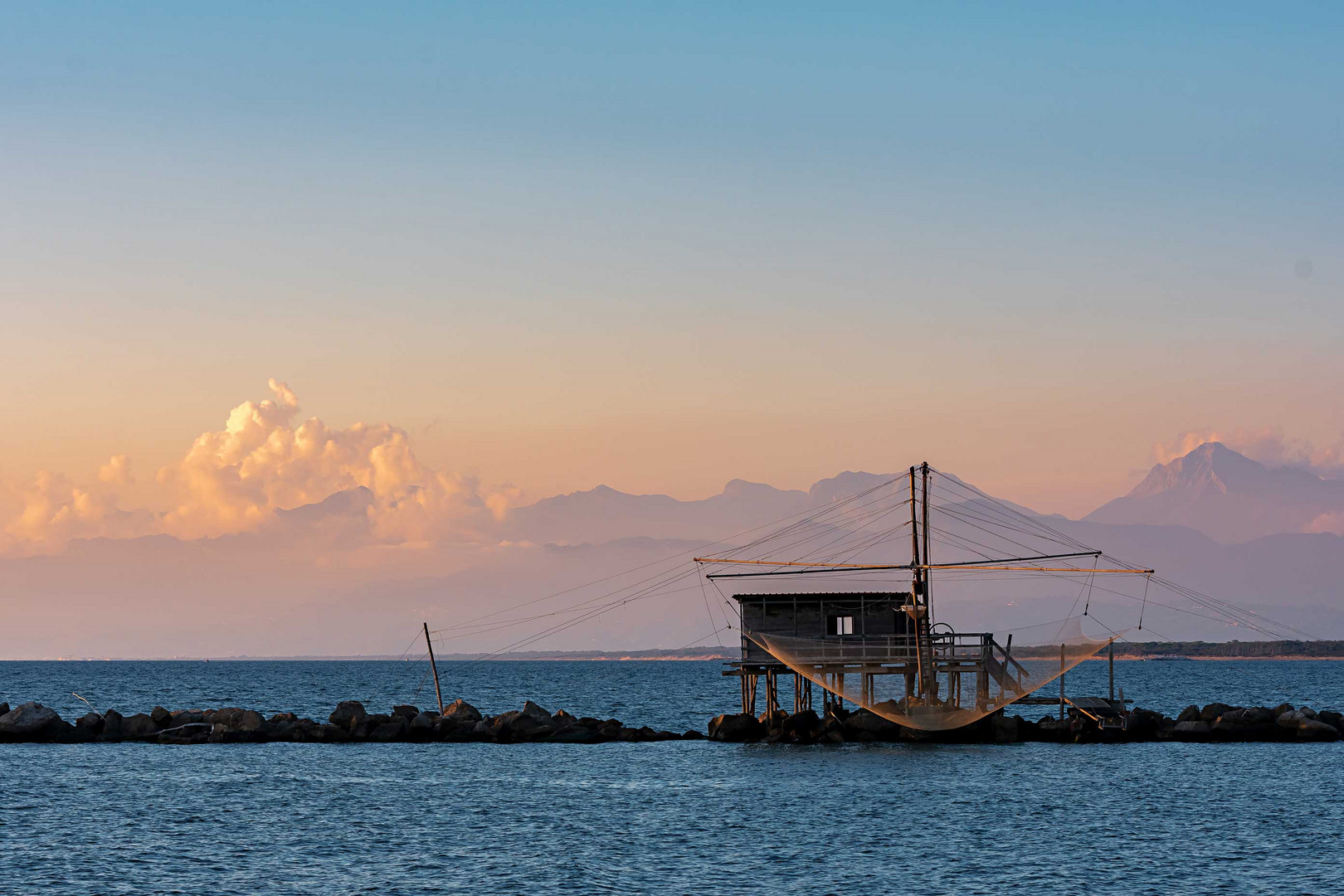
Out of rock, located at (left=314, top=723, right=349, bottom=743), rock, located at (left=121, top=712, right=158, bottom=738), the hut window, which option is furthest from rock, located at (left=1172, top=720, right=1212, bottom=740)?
rock, located at (left=121, top=712, right=158, bottom=738)

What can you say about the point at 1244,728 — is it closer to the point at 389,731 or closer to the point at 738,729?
the point at 738,729

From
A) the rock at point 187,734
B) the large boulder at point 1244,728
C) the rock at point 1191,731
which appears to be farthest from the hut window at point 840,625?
the rock at point 187,734

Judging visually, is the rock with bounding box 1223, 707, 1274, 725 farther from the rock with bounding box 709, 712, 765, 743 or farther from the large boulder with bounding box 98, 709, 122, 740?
the large boulder with bounding box 98, 709, 122, 740

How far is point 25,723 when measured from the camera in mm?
79062

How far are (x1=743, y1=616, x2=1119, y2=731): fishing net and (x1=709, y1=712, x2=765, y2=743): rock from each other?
6366 mm

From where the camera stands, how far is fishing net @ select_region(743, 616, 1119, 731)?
69.8 meters

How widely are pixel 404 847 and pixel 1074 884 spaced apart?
64.0ft

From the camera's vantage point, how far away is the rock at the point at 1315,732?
7725 cm

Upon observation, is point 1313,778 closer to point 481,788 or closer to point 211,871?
point 481,788

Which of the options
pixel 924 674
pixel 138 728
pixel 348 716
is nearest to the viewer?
pixel 924 674

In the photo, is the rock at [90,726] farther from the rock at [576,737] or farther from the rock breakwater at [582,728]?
the rock at [576,737]

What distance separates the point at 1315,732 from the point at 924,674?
23946mm

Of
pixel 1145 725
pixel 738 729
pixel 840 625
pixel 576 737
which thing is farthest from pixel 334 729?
pixel 1145 725

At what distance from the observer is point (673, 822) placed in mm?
47812
